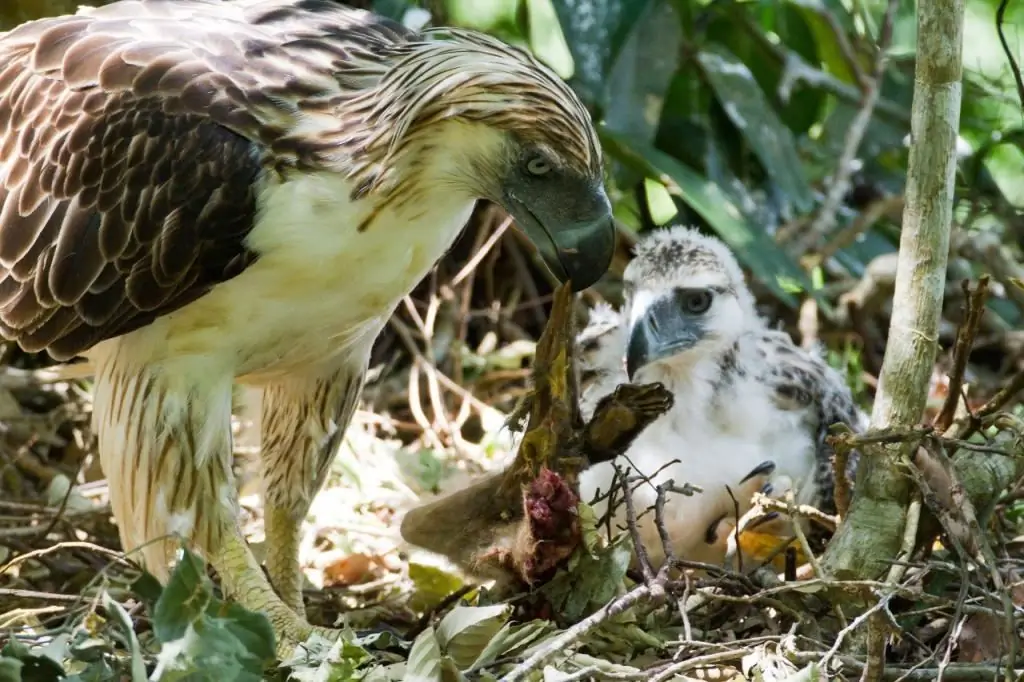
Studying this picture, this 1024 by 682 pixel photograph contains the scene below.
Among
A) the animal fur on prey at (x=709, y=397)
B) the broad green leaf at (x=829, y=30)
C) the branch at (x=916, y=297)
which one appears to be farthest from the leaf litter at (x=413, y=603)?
the broad green leaf at (x=829, y=30)

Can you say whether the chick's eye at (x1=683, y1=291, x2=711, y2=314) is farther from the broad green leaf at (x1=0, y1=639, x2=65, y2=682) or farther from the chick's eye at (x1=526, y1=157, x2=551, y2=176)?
the broad green leaf at (x1=0, y1=639, x2=65, y2=682)

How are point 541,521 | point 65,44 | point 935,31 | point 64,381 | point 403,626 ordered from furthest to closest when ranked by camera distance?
point 64,381
point 403,626
point 65,44
point 541,521
point 935,31

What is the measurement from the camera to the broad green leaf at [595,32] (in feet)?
13.6

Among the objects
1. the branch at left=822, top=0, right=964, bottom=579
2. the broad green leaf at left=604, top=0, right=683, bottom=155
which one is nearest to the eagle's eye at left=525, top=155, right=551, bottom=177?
the branch at left=822, top=0, right=964, bottom=579

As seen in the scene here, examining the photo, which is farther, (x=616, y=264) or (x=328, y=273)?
(x=616, y=264)

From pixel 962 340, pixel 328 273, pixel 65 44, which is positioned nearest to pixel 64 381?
pixel 65 44

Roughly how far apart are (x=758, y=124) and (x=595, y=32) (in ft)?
2.81

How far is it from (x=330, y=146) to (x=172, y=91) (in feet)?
1.22

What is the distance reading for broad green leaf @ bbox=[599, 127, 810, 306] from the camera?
170 inches

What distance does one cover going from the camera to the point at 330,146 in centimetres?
269

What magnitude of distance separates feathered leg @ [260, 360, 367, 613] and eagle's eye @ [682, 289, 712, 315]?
34.0 inches

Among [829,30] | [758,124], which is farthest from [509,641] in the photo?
[829,30]

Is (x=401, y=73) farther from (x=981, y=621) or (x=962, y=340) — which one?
(x=981, y=621)

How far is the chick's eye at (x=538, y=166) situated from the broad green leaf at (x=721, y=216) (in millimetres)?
1702
